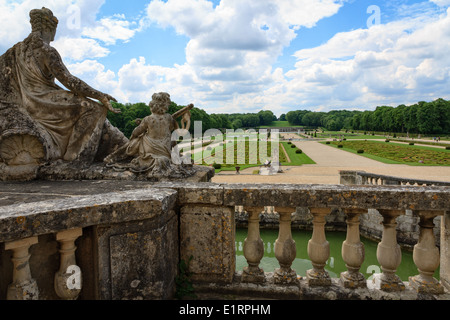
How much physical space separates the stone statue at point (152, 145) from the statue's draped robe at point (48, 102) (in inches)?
23.5

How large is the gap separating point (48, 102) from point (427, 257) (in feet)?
18.5

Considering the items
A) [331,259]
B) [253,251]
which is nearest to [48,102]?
[253,251]

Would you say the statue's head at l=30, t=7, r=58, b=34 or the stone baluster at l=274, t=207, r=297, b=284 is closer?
the stone baluster at l=274, t=207, r=297, b=284

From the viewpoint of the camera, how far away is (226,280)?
9.18 feet

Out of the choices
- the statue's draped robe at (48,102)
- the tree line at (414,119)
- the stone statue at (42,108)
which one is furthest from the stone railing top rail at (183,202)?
the tree line at (414,119)

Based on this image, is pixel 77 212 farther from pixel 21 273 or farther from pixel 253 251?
pixel 253 251

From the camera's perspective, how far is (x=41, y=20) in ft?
16.8

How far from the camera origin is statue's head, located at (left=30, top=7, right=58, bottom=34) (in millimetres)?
5066

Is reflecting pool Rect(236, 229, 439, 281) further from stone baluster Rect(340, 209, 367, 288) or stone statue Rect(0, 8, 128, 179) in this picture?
stone statue Rect(0, 8, 128, 179)

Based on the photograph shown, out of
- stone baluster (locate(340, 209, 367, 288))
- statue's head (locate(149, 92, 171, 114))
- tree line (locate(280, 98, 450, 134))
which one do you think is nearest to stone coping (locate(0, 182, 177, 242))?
stone baluster (locate(340, 209, 367, 288))

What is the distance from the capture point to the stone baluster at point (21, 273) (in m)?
1.86

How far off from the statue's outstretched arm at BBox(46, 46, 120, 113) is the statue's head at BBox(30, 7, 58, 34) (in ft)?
1.30

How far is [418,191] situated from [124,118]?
45.0 m
